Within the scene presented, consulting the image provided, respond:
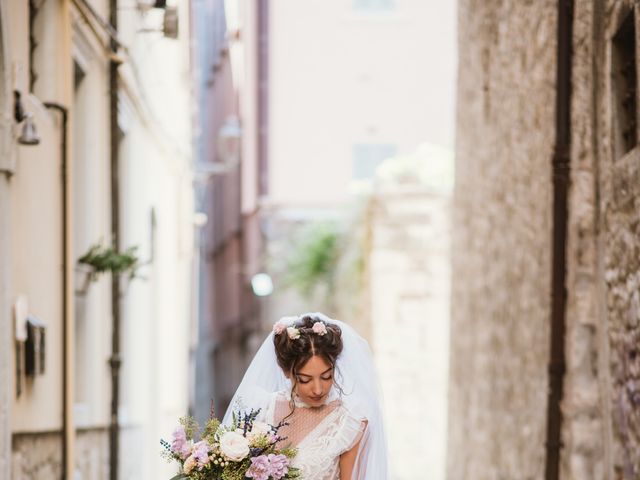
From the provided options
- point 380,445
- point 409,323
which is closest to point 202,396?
point 409,323

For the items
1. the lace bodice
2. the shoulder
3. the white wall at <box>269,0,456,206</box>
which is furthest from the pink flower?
the white wall at <box>269,0,456,206</box>

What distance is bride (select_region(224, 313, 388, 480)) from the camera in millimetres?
4992

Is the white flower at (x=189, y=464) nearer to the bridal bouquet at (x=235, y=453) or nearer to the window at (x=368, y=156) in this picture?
the bridal bouquet at (x=235, y=453)

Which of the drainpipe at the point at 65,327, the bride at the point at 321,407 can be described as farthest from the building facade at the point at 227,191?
the bride at the point at 321,407

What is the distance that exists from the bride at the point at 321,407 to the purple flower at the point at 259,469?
0.32m

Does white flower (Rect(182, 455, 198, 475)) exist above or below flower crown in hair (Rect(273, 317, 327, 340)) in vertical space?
below

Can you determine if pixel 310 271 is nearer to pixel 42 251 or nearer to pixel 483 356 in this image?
pixel 483 356

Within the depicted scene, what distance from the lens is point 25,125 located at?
21.6ft

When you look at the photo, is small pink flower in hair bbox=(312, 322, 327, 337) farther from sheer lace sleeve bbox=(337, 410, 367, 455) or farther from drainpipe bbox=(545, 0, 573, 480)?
drainpipe bbox=(545, 0, 573, 480)

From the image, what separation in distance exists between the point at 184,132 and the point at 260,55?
6228 mm

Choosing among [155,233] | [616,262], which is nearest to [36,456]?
[616,262]

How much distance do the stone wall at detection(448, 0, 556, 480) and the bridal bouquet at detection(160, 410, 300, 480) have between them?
409cm

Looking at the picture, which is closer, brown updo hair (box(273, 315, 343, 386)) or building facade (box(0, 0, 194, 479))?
brown updo hair (box(273, 315, 343, 386))

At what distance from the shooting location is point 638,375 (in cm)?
630
